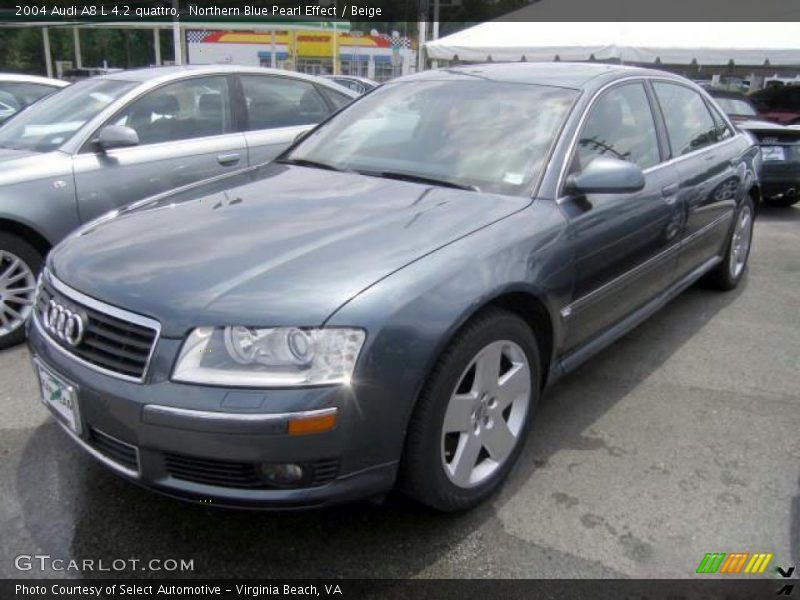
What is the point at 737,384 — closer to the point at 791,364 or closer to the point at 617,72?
the point at 791,364

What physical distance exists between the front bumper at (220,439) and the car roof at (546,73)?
208 centimetres

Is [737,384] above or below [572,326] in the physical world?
below

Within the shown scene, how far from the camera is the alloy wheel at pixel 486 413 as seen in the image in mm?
2301

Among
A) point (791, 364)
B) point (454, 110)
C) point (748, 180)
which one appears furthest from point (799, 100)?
point (454, 110)

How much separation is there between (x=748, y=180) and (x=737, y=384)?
1.91 metres

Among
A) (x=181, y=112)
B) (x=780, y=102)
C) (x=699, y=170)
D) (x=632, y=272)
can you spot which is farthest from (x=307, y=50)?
(x=632, y=272)

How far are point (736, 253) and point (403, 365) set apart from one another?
390 cm

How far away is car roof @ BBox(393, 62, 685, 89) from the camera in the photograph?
326 cm

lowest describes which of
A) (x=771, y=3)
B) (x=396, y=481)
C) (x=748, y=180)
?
(x=396, y=481)

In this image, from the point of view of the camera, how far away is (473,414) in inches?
92.7

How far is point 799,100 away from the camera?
1208cm

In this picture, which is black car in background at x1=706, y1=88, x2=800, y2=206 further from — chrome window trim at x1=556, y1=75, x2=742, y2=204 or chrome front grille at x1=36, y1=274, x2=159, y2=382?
chrome front grille at x1=36, y1=274, x2=159, y2=382

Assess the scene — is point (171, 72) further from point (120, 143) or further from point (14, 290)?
point (14, 290)

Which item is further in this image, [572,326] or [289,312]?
[572,326]
